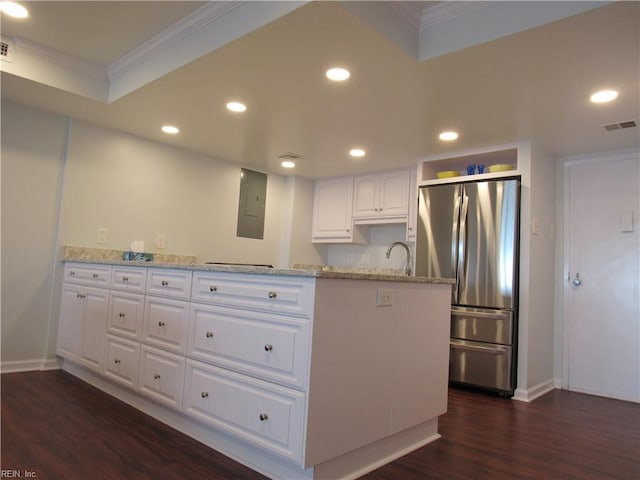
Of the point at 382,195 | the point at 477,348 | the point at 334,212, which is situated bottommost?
the point at 477,348

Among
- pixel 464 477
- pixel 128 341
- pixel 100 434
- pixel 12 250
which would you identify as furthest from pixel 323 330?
pixel 12 250

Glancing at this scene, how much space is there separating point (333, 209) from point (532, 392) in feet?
9.44

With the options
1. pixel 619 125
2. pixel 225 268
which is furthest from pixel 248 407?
pixel 619 125

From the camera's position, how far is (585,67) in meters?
2.39

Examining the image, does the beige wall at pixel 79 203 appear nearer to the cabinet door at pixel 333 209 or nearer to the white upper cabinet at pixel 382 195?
the cabinet door at pixel 333 209

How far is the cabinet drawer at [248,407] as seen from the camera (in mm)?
1718

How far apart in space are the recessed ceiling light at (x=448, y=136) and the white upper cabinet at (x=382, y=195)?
3.26ft

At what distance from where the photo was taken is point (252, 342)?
1.92m

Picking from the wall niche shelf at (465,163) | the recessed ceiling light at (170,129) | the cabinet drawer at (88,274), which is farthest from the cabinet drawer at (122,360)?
the wall niche shelf at (465,163)

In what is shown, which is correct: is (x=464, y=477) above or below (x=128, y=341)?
below

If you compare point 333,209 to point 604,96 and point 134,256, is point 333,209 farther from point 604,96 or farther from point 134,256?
point 604,96

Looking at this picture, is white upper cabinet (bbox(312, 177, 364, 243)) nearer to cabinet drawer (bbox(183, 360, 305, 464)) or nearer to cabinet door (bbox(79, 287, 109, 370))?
cabinet door (bbox(79, 287, 109, 370))

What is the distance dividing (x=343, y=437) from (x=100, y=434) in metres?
1.28

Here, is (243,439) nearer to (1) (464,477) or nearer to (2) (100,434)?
(2) (100,434)
